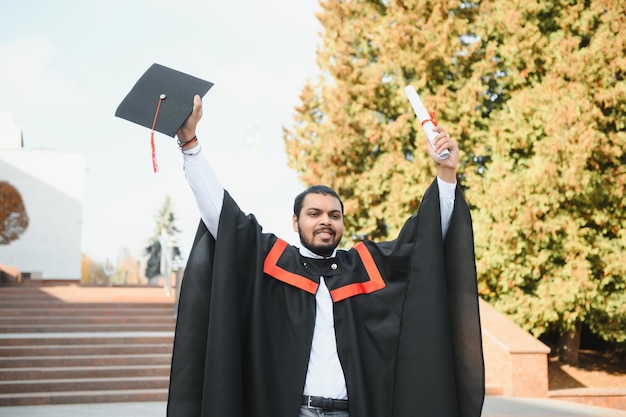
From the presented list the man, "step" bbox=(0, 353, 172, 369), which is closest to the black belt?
the man

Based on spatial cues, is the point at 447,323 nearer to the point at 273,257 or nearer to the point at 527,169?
the point at 273,257

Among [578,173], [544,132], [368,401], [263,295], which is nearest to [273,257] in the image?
[263,295]

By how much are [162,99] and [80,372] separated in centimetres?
851

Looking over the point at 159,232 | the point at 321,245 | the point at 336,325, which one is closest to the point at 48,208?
the point at 159,232

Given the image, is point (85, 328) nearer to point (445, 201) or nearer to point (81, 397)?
point (81, 397)

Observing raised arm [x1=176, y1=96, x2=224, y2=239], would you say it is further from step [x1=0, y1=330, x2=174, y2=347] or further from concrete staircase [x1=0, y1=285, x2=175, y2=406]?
step [x1=0, y1=330, x2=174, y2=347]

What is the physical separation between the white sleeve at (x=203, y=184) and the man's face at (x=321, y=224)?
42 centimetres

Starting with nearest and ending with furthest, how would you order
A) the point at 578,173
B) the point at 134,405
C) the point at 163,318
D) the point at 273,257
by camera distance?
the point at 273,257 < the point at 134,405 < the point at 578,173 < the point at 163,318

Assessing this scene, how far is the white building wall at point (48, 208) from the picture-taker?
35.0 m

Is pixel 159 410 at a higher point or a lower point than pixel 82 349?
lower

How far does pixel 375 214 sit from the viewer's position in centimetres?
1470

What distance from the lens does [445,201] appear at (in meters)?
3.41

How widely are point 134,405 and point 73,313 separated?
19.1 feet

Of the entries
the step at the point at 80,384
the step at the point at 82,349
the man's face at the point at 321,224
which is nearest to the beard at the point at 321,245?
the man's face at the point at 321,224
